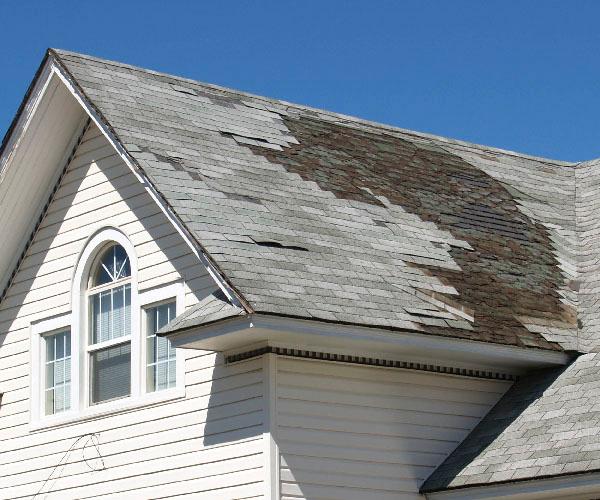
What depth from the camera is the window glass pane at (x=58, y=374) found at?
1742cm

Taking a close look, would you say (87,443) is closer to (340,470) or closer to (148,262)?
(148,262)

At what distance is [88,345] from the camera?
1717cm

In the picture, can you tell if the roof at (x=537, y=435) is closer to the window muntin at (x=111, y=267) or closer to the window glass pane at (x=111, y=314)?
the window glass pane at (x=111, y=314)

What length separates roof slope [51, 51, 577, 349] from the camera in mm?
15031

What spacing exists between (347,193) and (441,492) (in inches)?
166

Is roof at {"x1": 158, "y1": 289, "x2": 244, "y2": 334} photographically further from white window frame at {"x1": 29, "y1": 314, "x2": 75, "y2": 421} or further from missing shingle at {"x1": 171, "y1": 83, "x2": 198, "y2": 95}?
missing shingle at {"x1": 171, "y1": 83, "x2": 198, "y2": 95}

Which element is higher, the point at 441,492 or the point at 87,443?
the point at 87,443

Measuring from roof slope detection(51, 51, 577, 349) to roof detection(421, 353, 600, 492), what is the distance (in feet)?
1.82

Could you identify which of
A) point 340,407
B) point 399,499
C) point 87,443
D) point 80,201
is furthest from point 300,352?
point 80,201

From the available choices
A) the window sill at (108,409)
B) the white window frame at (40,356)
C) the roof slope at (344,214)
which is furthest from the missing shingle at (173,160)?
the white window frame at (40,356)

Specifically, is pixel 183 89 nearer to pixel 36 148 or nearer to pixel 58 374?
pixel 36 148

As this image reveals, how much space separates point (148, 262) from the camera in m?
16.5

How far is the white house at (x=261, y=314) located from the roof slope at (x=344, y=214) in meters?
0.04

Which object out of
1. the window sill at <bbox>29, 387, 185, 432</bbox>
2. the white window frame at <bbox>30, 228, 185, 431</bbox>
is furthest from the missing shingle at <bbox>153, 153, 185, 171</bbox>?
the window sill at <bbox>29, 387, 185, 432</bbox>
